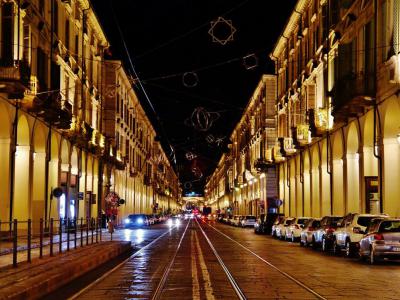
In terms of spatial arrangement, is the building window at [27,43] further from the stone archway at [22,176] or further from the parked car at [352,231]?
the parked car at [352,231]

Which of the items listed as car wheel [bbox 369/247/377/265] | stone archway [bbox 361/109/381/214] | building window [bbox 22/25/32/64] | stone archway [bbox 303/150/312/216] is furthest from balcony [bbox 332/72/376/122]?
stone archway [bbox 303/150/312/216]

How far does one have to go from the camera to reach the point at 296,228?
1647 inches

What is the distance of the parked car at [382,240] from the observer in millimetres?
23422

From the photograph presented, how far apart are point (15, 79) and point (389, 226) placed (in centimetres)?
1532

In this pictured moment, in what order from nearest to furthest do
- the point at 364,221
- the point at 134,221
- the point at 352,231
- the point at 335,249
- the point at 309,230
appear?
1. the point at 352,231
2. the point at 364,221
3. the point at 335,249
4. the point at 309,230
5. the point at 134,221

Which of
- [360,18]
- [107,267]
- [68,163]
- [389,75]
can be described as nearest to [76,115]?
[68,163]

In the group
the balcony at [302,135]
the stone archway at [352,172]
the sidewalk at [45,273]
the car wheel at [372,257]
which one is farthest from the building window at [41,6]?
the car wheel at [372,257]

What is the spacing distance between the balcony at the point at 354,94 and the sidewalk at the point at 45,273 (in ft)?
48.9

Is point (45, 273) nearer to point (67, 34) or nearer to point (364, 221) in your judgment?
point (364, 221)

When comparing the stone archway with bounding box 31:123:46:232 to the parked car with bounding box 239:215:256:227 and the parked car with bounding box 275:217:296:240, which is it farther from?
the parked car with bounding box 239:215:256:227

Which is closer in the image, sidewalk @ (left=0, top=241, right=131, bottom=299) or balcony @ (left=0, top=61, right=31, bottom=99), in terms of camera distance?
sidewalk @ (left=0, top=241, right=131, bottom=299)

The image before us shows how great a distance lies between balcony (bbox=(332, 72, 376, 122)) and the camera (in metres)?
33.8

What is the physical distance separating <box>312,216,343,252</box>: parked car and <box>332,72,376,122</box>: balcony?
593 cm

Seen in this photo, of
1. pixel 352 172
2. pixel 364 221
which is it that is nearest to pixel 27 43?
pixel 364 221
